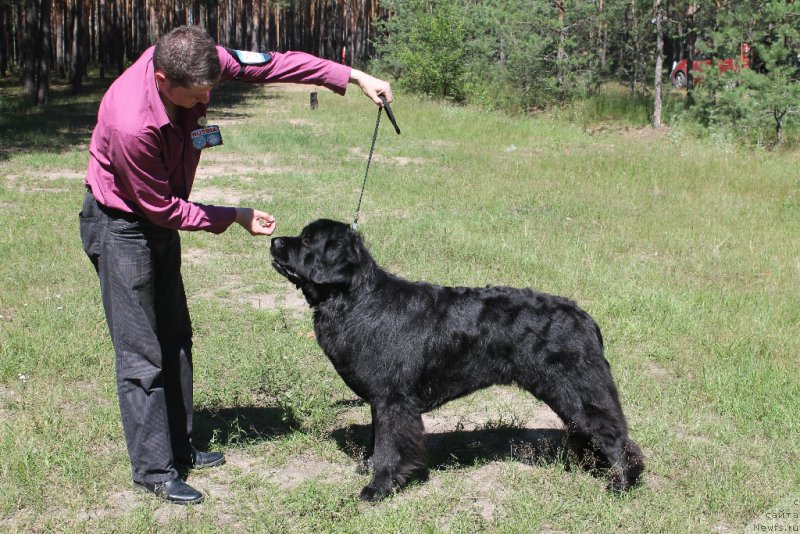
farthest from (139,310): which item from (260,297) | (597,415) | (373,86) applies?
(260,297)

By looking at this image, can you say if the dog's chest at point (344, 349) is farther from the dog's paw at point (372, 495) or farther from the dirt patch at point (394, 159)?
the dirt patch at point (394, 159)

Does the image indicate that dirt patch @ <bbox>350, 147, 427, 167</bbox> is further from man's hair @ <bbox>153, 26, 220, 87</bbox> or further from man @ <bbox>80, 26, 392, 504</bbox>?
man's hair @ <bbox>153, 26, 220, 87</bbox>

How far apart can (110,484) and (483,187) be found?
31.8 feet

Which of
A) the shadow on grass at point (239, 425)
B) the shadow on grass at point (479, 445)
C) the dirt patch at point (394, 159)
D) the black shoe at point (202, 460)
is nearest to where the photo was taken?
the black shoe at point (202, 460)

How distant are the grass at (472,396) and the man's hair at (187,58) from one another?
2.14 m

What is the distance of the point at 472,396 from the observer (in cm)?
570

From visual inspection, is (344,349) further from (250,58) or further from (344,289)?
(250,58)

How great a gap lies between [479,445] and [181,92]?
9.16 feet

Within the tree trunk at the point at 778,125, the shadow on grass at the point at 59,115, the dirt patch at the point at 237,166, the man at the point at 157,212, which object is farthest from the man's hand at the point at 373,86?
the tree trunk at the point at 778,125

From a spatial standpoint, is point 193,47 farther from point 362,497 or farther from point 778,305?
point 778,305

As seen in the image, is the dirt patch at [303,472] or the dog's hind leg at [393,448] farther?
the dirt patch at [303,472]

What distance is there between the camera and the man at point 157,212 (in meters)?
3.52

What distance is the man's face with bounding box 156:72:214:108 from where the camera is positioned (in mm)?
3455

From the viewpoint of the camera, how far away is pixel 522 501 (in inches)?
163
